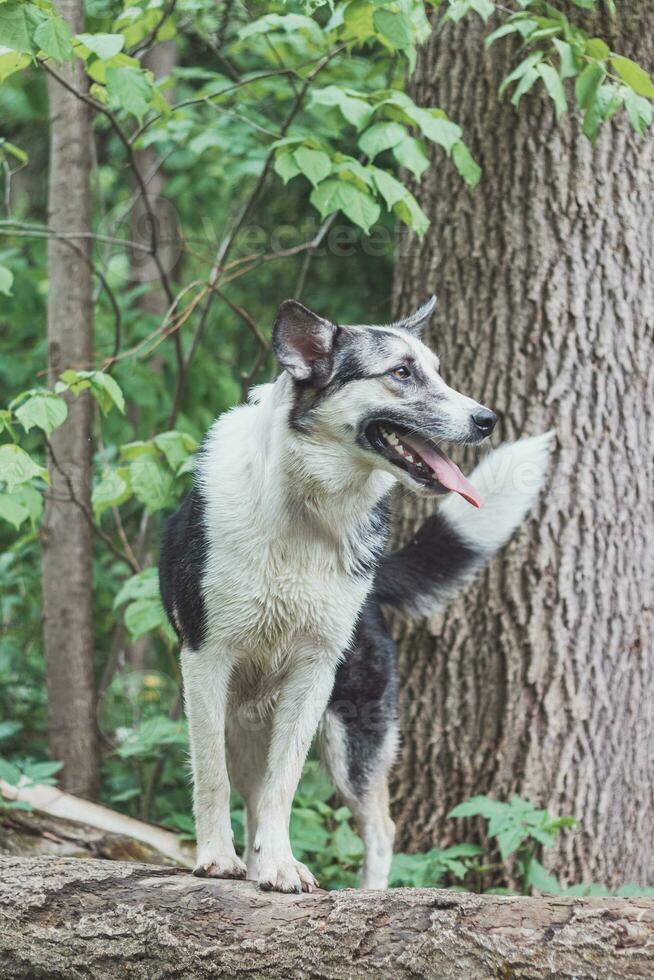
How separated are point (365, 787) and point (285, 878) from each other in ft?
3.14

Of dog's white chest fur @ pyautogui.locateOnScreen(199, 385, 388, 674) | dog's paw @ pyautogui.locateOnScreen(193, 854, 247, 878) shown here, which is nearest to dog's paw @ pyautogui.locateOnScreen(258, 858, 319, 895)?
dog's paw @ pyautogui.locateOnScreen(193, 854, 247, 878)

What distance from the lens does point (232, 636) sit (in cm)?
314

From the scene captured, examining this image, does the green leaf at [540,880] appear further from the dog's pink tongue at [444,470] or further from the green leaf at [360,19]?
the green leaf at [360,19]

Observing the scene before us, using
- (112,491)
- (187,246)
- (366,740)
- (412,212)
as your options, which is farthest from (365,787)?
(187,246)

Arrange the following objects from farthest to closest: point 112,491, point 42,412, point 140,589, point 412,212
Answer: point 140,589 → point 112,491 → point 412,212 → point 42,412

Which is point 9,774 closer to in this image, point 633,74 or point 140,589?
point 140,589

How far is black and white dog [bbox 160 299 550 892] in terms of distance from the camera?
120 inches

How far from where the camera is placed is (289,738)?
316cm

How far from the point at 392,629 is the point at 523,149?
2143mm

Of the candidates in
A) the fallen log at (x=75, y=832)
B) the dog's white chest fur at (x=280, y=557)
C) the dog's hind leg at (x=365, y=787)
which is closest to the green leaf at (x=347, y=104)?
the dog's white chest fur at (x=280, y=557)

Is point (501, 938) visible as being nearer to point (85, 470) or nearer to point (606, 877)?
point (606, 877)

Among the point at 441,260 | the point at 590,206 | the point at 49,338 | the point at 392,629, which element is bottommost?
the point at 392,629

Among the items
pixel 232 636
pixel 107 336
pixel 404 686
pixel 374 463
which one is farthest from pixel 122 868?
pixel 107 336

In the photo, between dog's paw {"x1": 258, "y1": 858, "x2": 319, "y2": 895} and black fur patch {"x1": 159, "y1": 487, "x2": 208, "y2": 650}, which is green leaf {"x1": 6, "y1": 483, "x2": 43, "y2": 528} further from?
dog's paw {"x1": 258, "y1": 858, "x2": 319, "y2": 895}
